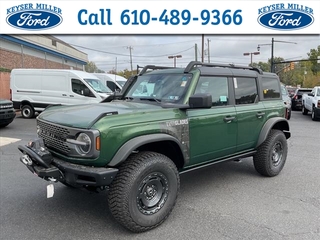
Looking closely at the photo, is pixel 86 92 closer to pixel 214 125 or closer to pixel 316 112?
pixel 214 125

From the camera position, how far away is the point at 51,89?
43.1 feet

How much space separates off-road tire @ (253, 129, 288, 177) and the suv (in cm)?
2

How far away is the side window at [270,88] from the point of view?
5152 mm

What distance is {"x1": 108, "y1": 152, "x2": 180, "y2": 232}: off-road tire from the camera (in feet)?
10.0

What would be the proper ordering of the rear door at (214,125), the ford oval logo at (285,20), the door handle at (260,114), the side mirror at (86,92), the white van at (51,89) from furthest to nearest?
1. the ford oval logo at (285,20)
2. the white van at (51,89)
3. the side mirror at (86,92)
4. the door handle at (260,114)
5. the rear door at (214,125)

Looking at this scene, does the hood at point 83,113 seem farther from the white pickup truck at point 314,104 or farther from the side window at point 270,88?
the white pickup truck at point 314,104

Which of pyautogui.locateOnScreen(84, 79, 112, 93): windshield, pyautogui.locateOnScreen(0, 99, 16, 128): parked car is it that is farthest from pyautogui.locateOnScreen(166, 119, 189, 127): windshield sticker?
pyautogui.locateOnScreen(84, 79, 112, 93): windshield

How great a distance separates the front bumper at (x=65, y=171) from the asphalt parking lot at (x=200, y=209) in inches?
25.7

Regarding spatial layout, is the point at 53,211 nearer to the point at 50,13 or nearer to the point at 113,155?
the point at 113,155

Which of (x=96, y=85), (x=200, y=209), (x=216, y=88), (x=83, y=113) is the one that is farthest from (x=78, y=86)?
(x=200, y=209)

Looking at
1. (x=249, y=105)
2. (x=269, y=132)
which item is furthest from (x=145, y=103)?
(x=269, y=132)

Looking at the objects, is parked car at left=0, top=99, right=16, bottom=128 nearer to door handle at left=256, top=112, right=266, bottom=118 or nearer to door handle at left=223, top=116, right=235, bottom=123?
door handle at left=223, top=116, right=235, bottom=123

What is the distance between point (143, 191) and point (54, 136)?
1.21 m

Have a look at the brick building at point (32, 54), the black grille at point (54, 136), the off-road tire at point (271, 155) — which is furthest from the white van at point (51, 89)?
the black grille at point (54, 136)
